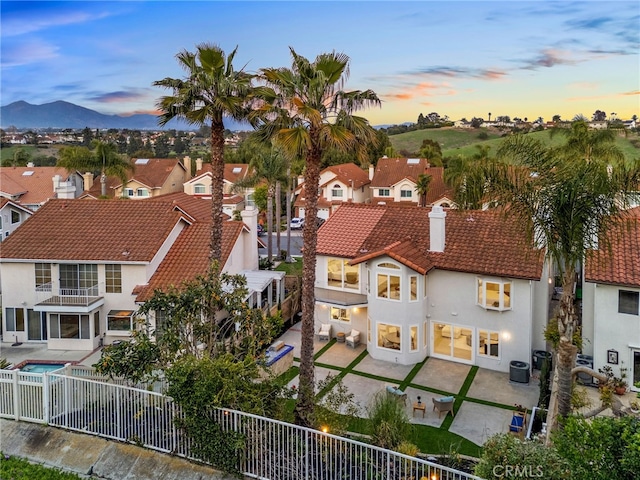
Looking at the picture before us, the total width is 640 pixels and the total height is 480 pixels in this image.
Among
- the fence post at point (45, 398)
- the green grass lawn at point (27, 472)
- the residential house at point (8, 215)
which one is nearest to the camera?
the green grass lawn at point (27, 472)

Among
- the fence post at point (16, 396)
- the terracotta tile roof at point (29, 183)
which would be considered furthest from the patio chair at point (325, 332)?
the terracotta tile roof at point (29, 183)

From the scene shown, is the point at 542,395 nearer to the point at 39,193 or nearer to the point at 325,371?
the point at 325,371

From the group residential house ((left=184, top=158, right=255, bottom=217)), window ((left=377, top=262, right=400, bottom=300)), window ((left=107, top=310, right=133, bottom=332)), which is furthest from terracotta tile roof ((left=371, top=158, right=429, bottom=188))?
window ((left=107, top=310, right=133, bottom=332))

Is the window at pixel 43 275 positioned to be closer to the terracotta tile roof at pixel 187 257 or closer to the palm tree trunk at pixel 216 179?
the terracotta tile roof at pixel 187 257

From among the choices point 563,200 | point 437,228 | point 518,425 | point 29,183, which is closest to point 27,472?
point 518,425


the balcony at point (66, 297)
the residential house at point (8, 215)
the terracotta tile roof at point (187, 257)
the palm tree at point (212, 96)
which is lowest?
the balcony at point (66, 297)

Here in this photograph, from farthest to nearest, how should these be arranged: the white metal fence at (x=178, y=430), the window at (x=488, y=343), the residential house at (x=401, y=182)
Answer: the residential house at (x=401, y=182) → the window at (x=488, y=343) → the white metal fence at (x=178, y=430)

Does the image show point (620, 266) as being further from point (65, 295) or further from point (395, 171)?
point (395, 171)
